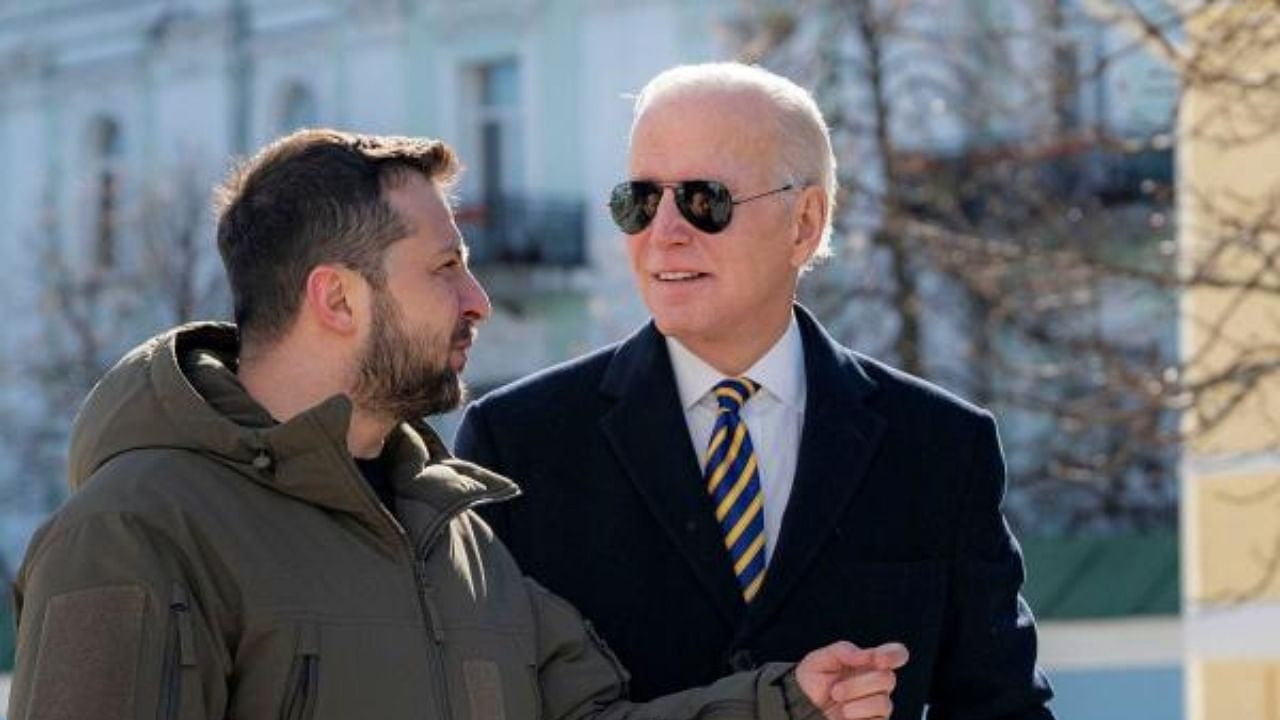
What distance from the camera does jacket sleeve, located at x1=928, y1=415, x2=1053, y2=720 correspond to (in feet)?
16.4

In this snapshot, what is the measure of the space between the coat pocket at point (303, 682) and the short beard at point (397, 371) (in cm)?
42

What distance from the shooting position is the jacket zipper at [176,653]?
376cm

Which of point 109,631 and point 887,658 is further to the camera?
point 887,658

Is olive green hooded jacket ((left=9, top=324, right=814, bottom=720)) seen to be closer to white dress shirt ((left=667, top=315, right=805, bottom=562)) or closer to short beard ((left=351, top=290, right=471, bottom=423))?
short beard ((left=351, top=290, right=471, bottom=423))

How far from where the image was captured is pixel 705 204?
4.87 metres

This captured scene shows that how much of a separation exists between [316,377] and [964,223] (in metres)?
12.6

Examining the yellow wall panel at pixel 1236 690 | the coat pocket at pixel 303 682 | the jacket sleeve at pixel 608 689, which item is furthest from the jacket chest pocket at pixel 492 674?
the yellow wall panel at pixel 1236 690

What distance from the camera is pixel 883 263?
2064 centimetres

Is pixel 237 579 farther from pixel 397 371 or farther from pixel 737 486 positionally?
pixel 737 486

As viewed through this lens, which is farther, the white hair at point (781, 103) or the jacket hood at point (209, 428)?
the white hair at point (781, 103)

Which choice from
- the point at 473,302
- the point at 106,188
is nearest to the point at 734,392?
the point at 473,302

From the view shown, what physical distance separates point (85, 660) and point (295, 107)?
29.8 metres

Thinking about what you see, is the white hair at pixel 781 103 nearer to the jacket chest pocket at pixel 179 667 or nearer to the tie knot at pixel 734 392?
the tie knot at pixel 734 392

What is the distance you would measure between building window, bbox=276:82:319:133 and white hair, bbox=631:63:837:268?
28.1m
